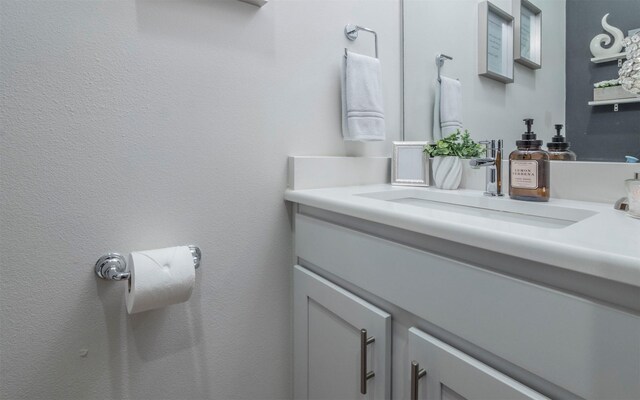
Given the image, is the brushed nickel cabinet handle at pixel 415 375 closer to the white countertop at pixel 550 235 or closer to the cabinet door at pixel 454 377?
the cabinet door at pixel 454 377

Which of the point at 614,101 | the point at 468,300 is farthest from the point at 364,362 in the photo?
the point at 614,101

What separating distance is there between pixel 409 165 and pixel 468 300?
2.44 ft

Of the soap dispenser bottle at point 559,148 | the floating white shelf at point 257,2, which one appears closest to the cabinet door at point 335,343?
the soap dispenser bottle at point 559,148

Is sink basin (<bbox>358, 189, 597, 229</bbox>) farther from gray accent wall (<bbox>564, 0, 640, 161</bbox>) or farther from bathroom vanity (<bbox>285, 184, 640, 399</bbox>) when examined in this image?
gray accent wall (<bbox>564, 0, 640, 161</bbox>)

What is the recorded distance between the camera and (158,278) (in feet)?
2.67

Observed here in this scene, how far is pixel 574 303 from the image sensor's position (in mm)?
469

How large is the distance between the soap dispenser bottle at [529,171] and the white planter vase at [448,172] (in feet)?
0.70

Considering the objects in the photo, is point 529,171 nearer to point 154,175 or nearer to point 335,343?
point 335,343

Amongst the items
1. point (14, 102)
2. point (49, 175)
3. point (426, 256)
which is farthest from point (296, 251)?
point (14, 102)

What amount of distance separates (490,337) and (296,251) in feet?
2.16

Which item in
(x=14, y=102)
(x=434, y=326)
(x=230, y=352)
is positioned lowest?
(x=230, y=352)

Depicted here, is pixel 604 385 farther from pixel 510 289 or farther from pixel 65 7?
pixel 65 7

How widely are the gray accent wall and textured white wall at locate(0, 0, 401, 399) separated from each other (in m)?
0.66

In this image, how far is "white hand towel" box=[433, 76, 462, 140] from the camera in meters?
1.27
